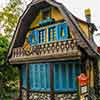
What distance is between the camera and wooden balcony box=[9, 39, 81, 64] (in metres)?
18.0

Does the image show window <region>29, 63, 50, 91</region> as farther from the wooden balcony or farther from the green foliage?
the green foliage

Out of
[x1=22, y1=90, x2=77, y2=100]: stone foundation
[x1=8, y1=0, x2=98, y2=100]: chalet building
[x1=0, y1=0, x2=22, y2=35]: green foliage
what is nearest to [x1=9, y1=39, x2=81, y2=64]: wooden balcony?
[x1=8, y1=0, x2=98, y2=100]: chalet building

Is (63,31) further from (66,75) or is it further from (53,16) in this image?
(66,75)

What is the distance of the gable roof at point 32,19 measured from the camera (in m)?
18.2

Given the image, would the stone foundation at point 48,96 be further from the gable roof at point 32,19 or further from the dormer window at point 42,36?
the dormer window at point 42,36

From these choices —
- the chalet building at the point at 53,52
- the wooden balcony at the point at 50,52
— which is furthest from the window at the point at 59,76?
the wooden balcony at the point at 50,52

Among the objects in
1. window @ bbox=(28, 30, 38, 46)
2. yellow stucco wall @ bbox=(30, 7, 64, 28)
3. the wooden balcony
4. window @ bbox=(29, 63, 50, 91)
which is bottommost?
window @ bbox=(29, 63, 50, 91)

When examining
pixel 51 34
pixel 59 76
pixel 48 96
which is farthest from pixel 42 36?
pixel 48 96

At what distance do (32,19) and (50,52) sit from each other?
482 centimetres

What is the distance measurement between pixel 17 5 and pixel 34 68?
41.0 ft

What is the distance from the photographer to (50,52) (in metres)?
19.2

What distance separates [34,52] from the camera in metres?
20.4

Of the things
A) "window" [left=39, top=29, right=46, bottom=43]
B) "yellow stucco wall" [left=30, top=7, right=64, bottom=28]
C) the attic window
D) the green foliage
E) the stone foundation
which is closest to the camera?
the stone foundation

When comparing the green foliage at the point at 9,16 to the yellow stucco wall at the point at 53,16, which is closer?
the yellow stucco wall at the point at 53,16
